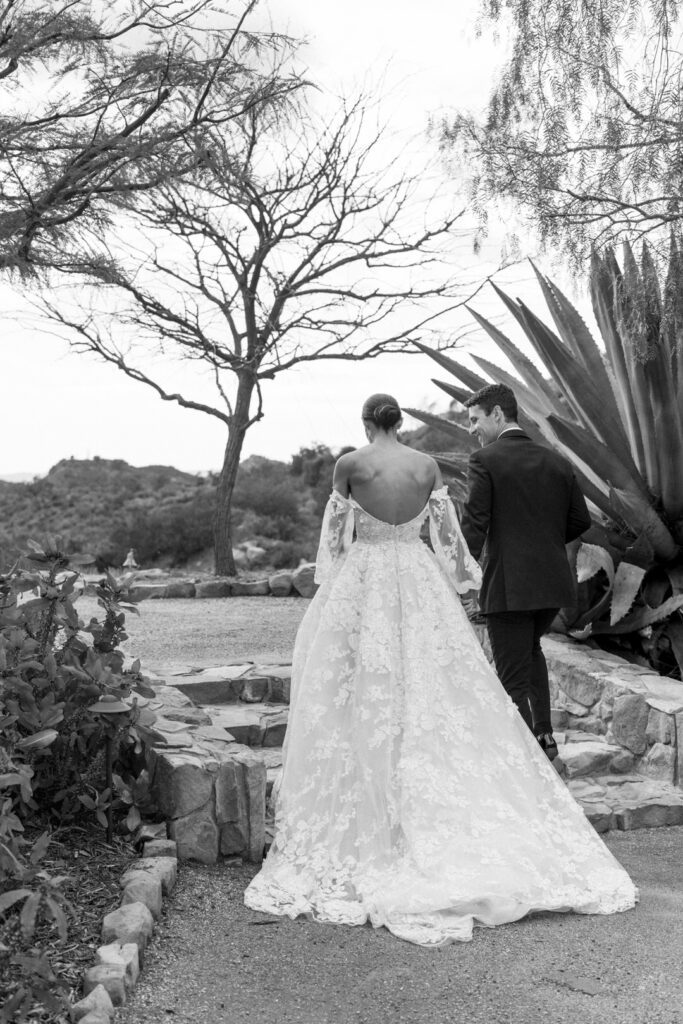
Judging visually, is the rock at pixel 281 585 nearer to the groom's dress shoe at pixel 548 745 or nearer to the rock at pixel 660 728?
the rock at pixel 660 728

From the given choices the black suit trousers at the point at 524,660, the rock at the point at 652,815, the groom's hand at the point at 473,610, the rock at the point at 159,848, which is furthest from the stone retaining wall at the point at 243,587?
the rock at the point at 159,848

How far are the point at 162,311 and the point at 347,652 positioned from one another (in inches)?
510

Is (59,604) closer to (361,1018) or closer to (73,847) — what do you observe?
(73,847)

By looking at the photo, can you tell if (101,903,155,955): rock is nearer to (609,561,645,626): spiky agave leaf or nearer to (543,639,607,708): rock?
(543,639,607,708): rock

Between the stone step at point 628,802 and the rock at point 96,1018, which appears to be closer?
the rock at point 96,1018

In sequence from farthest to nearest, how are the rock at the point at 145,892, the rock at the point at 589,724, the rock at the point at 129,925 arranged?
the rock at the point at 589,724, the rock at the point at 145,892, the rock at the point at 129,925

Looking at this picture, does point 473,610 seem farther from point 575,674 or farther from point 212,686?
point 212,686

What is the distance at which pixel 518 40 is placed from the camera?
6.56 m

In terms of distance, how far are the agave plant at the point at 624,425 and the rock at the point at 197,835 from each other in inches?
123

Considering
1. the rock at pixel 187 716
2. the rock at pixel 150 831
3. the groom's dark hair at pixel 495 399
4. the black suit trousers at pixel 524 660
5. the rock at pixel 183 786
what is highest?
the groom's dark hair at pixel 495 399

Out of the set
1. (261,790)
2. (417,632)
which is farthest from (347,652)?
(261,790)

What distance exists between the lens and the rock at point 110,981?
2.78 meters

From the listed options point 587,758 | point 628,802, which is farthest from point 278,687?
point 628,802

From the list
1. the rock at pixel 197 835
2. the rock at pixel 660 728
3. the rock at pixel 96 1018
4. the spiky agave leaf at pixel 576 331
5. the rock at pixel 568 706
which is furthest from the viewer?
the spiky agave leaf at pixel 576 331
